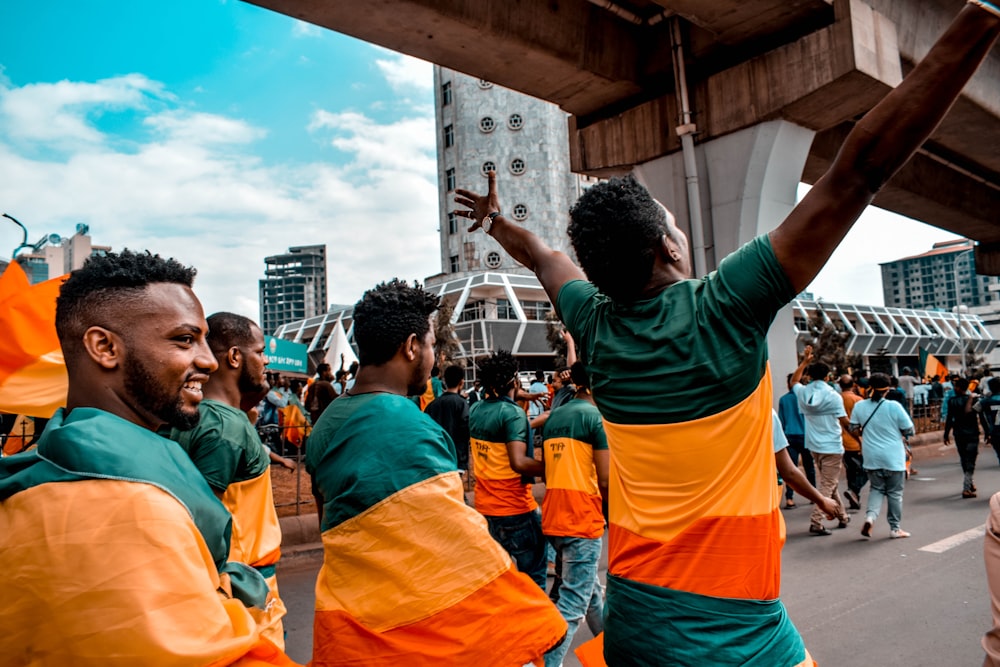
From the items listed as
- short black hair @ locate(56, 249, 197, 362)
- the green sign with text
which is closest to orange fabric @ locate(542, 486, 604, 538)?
short black hair @ locate(56, 249, 197, 362)

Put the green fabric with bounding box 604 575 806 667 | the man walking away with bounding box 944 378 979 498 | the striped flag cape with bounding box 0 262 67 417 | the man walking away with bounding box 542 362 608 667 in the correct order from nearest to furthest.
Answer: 1. the green fabric with bounding box 604 575 806 667
2. the man walking away with bounding box 542 362 608 667
3. the striped flag cape with bounding box 0 262 67 417
4. the man walking away with bounding box 944 378 979 498

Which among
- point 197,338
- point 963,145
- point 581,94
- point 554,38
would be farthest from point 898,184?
point 197,338

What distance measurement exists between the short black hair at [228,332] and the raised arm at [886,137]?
273 cm

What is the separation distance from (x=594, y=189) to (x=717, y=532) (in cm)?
98

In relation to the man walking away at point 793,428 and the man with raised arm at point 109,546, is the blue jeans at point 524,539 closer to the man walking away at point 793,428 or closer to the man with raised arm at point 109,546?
the man with raised arm at point 109,546

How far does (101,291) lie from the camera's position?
1566mm

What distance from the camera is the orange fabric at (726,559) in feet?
5.55

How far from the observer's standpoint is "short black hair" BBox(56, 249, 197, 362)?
1.54 meters

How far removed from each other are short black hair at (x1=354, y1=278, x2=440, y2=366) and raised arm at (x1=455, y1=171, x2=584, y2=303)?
389mm

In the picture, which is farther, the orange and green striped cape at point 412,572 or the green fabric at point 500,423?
the green fabric at point 500,423

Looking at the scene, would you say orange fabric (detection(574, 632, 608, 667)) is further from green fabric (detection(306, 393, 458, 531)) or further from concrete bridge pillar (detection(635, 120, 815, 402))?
concrete bridge pillar (detection(635, 120, 815, 402))

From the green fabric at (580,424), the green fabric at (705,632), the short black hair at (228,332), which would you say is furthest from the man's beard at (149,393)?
the green fabric at (580,424)

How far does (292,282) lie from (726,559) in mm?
197815

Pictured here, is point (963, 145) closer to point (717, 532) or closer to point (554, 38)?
point (554, 38)
